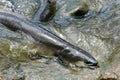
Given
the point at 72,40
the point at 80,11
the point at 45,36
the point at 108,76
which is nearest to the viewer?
the point at 108,76

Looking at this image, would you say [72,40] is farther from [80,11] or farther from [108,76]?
[108,76]

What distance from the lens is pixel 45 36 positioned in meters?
4.98

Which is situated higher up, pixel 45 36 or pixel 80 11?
pixel 80 11

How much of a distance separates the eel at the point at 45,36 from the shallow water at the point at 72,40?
0.10 m

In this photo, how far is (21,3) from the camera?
6.56 meters

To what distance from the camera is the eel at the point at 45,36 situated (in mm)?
4664

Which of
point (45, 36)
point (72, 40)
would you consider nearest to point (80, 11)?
point (72, 40)

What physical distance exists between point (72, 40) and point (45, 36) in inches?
19.9

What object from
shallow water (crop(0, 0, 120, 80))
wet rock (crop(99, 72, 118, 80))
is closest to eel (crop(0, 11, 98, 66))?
shallow water (crop(0, 0, 120, 80))

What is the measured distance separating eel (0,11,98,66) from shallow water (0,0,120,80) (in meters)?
0.10

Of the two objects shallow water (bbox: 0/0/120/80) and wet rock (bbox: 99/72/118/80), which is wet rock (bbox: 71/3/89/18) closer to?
shallow water (bbox: 0/0/120/80)

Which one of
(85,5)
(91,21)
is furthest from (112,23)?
(85,5)

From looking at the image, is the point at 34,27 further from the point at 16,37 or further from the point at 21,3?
the point at 21,3

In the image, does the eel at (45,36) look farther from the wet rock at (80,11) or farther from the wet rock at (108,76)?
the wet rock at (80,11)
